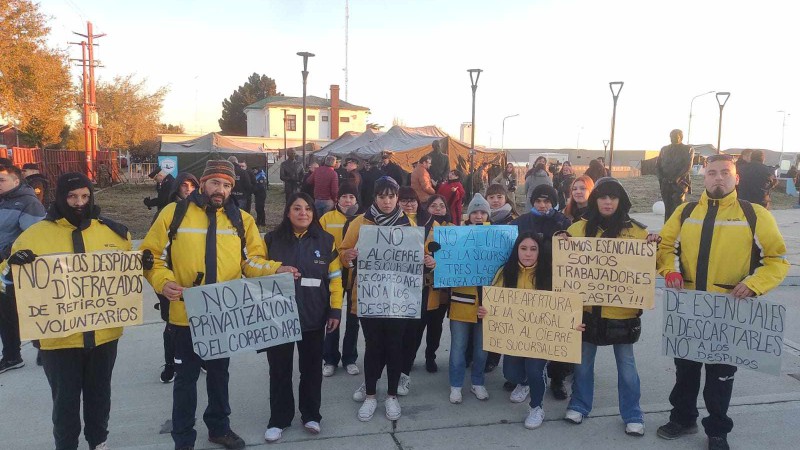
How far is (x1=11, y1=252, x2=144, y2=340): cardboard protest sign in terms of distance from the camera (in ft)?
10.9

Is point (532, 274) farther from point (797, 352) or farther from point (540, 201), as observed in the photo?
point (797, 352)

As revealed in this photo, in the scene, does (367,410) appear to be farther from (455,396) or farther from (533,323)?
(533,323)

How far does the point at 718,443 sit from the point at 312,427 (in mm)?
2820

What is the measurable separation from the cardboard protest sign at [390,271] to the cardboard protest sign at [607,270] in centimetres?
105

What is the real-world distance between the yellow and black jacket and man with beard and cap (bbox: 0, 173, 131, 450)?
388 cm

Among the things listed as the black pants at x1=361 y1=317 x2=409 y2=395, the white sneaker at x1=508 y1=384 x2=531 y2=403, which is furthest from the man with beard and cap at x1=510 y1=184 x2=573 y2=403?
the black pants at x1=361 y1=317 x2=409 y2=395

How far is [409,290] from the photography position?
4332 mm

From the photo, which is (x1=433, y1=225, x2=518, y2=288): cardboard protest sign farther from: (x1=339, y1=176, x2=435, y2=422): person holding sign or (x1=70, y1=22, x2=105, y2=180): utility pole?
(x1=70, y1=22, x2=105, y2=180): utility pole

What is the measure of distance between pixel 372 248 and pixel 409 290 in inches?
17.0

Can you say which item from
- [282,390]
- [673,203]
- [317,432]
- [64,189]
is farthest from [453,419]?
[673,203]

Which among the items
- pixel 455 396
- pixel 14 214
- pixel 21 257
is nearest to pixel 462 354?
pixel 455 396

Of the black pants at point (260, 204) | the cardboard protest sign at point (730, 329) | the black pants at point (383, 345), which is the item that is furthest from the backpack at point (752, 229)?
the black pants at point (260, 204)

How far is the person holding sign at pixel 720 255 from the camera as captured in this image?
12.2 feet

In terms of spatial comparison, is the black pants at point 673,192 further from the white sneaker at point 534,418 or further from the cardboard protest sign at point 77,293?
the cardboard protest sign at point 77,293
